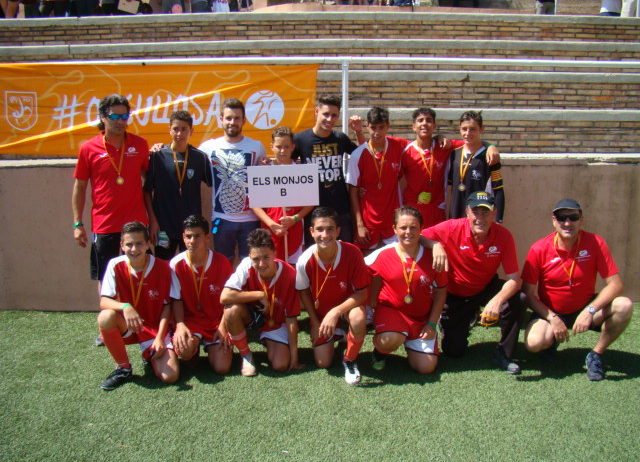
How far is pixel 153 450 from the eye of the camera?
3.30 metres

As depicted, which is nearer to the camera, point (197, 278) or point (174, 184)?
point (197, 278)

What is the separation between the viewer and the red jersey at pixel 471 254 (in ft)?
14.8

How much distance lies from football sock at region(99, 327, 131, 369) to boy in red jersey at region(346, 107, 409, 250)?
7.58 ft

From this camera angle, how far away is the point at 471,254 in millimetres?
4543

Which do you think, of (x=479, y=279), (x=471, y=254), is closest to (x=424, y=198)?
(x=471, y=254)

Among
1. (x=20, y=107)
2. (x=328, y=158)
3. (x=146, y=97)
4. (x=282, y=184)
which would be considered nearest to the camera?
(x=282, y=184)

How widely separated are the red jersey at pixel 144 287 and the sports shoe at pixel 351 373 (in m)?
1.56

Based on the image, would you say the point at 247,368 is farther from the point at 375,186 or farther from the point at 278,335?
the point at 375,186

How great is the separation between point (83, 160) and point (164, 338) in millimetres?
1783

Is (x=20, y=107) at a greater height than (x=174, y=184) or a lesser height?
greater

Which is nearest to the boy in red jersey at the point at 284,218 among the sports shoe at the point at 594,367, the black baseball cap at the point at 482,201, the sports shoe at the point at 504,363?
the black baseball cap at the point at 482,201

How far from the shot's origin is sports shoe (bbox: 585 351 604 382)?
13.5 feet

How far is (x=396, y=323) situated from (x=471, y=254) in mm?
877

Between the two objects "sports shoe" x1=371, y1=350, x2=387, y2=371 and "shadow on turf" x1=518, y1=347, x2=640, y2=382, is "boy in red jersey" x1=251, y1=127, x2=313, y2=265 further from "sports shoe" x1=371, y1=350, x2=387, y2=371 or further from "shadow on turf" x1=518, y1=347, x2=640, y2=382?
"shadow on turf" x1=518, y1=347, x2=640, y2=382
